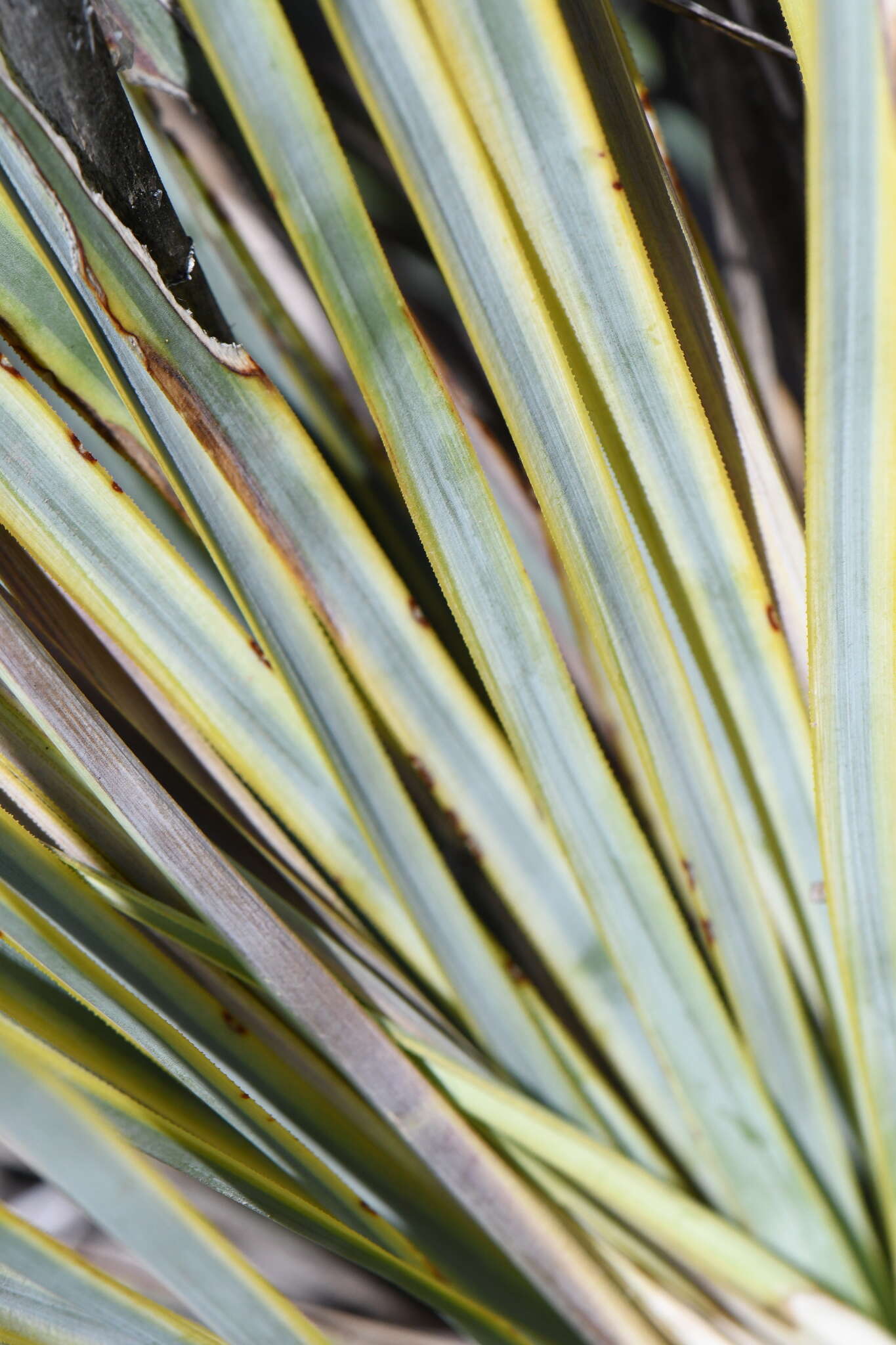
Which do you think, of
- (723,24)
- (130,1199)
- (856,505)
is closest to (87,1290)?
(130,1199)

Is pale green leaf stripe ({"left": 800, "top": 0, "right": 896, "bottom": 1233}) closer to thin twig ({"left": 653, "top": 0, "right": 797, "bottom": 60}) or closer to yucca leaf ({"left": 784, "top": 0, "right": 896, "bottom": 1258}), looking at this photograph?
yucca leaf ({"left": 784, "top": 0, "right": 896, "bottom": 1258})

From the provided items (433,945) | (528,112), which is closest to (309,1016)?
(433,945)

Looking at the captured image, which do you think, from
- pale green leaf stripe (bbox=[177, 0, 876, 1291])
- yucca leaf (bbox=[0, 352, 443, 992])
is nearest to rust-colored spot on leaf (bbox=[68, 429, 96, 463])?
yucca leaf (bbox=[0, 352, 443, 992])

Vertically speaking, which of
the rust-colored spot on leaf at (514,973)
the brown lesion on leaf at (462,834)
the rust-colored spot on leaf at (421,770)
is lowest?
the rust-colored spot on leaf at (514,973)

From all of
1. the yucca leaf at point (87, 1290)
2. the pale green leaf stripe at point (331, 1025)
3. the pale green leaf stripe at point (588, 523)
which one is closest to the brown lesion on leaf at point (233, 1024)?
the pale green leaf stripe at point (331, 1025)

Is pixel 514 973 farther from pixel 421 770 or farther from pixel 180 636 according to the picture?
pixel 180 636

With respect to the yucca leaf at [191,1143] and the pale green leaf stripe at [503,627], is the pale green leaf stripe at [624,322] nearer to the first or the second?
the pale green leaf stripe at [503,627]

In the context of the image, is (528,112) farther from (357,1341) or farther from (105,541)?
(357,1341)
